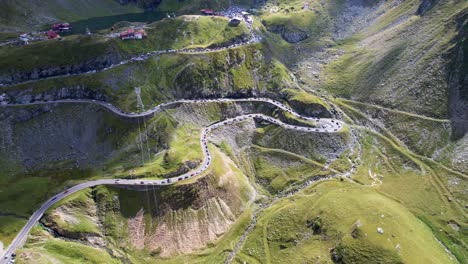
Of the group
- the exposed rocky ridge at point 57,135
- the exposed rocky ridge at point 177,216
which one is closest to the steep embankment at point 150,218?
the exposed rocky ridge at point 177,216

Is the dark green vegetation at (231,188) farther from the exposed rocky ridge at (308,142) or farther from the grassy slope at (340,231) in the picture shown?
the exposed rocky ridge at (308,142)

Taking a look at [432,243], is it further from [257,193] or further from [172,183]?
[172,183]

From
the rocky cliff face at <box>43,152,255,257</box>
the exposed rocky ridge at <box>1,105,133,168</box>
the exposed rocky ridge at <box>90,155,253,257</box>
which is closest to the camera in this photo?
the rocky cliff face at <box>43,152,255,257</box>

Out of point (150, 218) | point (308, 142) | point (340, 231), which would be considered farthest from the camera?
point (308, 142)

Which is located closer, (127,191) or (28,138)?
(127,191)

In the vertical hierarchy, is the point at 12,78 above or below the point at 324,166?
above

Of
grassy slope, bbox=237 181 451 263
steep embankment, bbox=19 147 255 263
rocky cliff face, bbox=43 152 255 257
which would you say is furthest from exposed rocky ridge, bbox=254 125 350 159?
rocky cliff face, bbox=43 152 255 257

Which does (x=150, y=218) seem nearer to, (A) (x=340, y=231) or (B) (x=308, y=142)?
(A) (x=340, y=231)

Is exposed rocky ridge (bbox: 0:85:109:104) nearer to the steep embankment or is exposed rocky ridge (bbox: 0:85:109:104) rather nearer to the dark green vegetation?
the dark green vegetation

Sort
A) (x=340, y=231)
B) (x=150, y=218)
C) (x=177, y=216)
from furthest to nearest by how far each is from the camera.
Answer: (x=177, y=216)
(x=150, y=218)
(x=340, y=231)

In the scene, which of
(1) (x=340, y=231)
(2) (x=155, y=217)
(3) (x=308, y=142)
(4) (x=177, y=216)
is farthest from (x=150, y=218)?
(3) (x=308, y=142)

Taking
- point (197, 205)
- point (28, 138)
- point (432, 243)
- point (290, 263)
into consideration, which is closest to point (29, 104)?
point (28, 138)
